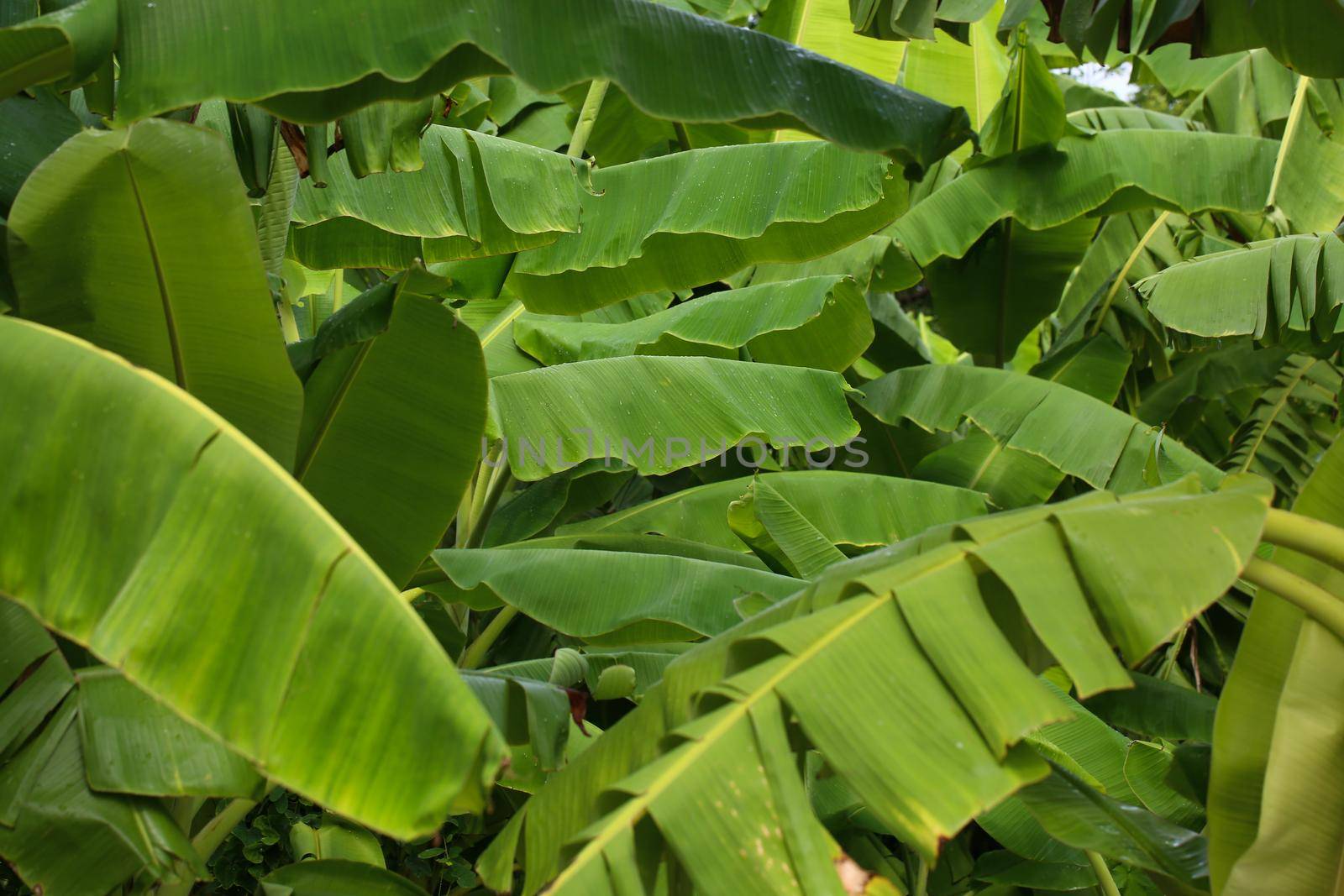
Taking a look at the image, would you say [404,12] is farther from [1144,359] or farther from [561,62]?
[1144,359]

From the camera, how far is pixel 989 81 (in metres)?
4.92

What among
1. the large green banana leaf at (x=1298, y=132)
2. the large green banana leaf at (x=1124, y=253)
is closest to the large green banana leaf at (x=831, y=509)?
the large green banana leaf at (x=1124, y=253)

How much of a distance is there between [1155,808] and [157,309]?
1.95 metres

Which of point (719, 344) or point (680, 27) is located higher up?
point (680, 27)

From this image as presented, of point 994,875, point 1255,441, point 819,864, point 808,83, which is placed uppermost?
point 808,83

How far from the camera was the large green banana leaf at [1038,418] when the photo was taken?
319cm

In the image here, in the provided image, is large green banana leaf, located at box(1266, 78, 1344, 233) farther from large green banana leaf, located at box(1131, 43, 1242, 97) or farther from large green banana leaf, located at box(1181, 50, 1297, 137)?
large green banana leaf, located at box(1131, 43, 1242, 97)

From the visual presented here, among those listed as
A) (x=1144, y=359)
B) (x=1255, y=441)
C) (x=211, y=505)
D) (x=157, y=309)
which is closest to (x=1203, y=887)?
(x=211, y=505)

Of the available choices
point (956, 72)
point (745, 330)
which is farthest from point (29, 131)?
point (956, 72)

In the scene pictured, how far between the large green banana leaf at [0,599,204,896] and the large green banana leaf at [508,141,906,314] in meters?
1.64

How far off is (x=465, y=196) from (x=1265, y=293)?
2.41 meters

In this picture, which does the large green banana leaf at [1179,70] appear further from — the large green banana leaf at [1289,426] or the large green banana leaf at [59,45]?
the large green banana leaf at [59,45]

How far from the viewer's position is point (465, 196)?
2.60 metres

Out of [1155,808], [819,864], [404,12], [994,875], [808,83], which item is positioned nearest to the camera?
[819,864]
